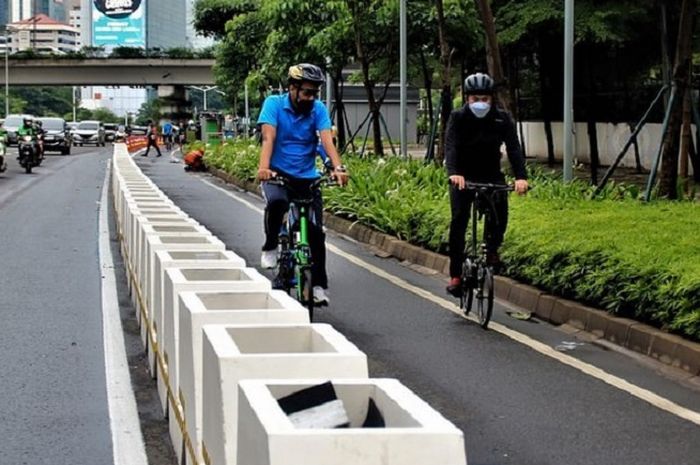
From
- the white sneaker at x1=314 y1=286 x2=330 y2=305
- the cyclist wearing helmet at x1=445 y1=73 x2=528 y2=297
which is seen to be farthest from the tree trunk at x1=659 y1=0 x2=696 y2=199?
the white sneaker at x1=314 y1=286 x2=330 y2=305

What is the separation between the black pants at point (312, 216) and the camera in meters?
9.00

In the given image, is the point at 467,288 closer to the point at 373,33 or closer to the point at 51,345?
the point at 51,345

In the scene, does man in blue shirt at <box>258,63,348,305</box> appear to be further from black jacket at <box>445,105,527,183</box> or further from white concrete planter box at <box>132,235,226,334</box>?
black jacket at <box>445,105,527,183</box>

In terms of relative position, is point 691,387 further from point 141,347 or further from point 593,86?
point 593,86

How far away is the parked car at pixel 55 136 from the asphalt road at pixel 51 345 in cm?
3701

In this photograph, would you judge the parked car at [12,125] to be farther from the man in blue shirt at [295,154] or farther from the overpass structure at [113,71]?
the man in blue shirt at [295,154]

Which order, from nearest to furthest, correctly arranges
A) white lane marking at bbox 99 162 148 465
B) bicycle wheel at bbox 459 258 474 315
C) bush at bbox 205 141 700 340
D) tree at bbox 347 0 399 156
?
white lane marking at bbox 99 162 148 465 < bush at bbox 205 141 700 340 < bicycle wheel at bbox 459 258 474 315 < tree at bbox 347 0 399 156

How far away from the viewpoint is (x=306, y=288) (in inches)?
344

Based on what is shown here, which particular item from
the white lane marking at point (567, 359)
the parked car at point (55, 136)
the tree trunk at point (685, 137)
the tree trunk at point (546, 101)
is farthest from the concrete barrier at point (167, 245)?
the parked car at point (55, 136)

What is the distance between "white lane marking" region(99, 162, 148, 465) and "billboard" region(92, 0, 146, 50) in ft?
229

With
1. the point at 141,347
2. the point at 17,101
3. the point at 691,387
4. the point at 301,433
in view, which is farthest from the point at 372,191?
the point at 17,101

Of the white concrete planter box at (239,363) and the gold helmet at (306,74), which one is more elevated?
the gold helmet at (306,74)

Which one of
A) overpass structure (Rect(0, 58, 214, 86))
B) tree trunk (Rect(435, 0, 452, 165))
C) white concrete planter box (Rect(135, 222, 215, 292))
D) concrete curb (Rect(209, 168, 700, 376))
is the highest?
overpass structure (Rect(0, 58, 214, 86))

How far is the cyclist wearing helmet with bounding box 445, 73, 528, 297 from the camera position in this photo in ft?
30.3
